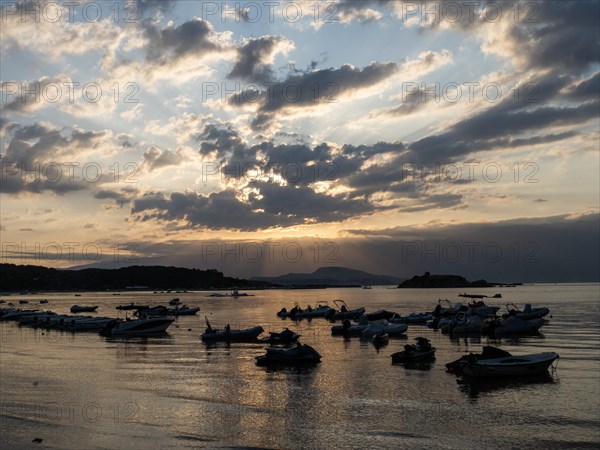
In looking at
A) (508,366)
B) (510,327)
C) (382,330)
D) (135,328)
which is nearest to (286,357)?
(508,366)

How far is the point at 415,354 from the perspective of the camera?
42.4 metres

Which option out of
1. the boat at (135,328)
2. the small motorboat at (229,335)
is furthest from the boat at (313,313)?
the small motorboat at (229,335)

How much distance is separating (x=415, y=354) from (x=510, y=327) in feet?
88.0

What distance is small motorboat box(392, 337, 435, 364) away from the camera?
4203cm

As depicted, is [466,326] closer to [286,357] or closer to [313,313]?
[286,357]

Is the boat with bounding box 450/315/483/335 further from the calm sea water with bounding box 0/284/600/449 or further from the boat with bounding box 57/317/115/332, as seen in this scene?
the boat with bounding box 57/317/115/332

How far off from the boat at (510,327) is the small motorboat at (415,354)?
73.3ft

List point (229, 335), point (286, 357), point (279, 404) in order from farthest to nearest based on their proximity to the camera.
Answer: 1. point (229, 335)
2. point (286, 357)
3. point (279, 404)

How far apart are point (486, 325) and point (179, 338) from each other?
3575cm

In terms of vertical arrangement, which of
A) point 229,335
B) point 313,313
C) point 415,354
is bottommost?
point 313,313

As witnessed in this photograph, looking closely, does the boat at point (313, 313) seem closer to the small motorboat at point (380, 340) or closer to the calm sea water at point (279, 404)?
the small motorboat at point (380, 340)

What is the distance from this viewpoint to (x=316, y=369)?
130ft

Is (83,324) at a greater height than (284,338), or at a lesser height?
lesser

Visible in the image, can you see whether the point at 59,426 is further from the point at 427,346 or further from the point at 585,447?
the point at 427,346
